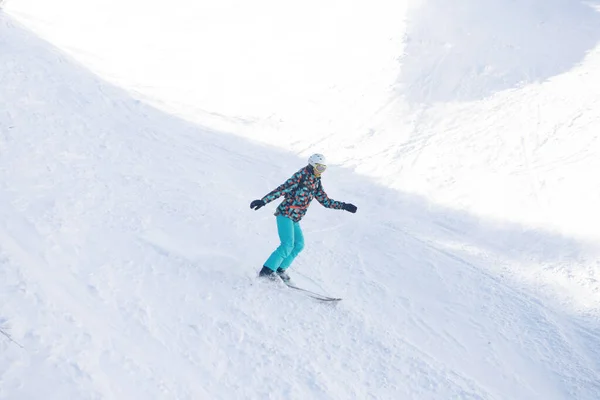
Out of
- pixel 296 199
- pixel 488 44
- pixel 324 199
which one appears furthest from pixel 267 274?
pixel 488 44

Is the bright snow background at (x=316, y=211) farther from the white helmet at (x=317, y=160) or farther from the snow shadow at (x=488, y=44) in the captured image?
the white helmet at (x=317, y=160)

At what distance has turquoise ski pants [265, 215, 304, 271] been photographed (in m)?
6.44

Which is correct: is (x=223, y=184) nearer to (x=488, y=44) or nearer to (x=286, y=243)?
(x=286, y=243)

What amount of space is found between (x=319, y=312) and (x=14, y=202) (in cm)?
481

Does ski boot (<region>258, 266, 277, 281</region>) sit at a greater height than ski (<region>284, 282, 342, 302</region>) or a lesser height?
greater

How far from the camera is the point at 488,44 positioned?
19016 mm

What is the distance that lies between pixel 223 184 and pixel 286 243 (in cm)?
441

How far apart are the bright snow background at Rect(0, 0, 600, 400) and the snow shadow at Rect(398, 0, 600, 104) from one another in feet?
0.38

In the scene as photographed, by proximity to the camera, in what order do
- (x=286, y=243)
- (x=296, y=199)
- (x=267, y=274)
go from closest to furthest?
(x=296, y=199)
(x=286, y=243)
(x=267, y=274)

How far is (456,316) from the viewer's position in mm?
7230

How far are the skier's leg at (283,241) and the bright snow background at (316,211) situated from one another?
37cm

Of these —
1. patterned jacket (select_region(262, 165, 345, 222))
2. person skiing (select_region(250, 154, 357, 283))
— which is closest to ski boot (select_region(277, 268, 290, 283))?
person skiing (select_region(250, 154, 357, 283))

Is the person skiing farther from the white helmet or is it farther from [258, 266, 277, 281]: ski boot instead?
[258, 266, 277, 281]: ski boot

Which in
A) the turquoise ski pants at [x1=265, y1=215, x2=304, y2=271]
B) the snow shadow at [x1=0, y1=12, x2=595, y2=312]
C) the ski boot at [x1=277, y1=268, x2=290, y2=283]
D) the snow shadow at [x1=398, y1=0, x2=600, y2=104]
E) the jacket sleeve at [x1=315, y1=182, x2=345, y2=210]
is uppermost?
the snow shadow at [x1=398, y1=0, x2=600, y2=104]
